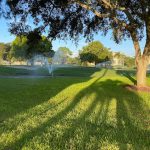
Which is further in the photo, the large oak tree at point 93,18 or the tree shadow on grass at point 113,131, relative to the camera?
the large oak tree at point 93,18

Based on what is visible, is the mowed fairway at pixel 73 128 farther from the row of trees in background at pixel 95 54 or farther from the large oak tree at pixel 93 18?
the row of trees in background at pixel 95 54

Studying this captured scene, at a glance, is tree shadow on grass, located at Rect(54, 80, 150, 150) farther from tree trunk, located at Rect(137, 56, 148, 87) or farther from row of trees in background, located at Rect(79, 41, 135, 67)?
row of trees in background, located at Rect(79, 41, 135, 67)

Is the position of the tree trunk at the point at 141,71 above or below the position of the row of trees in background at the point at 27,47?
below

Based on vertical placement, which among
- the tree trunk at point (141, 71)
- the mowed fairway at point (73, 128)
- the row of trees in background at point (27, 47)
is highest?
the row of trees in background at point (27, 47)

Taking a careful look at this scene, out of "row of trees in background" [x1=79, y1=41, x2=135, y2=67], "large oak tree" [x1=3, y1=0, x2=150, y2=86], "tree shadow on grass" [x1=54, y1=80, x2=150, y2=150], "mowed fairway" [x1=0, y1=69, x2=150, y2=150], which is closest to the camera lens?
"mowed fairway" [x1=0, y1=69, x2=150, y2=150]

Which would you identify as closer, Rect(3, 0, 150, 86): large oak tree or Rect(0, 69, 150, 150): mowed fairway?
Rect(0, 69, 150, 150): mowed fairway

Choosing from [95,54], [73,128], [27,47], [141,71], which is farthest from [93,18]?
[95,54]

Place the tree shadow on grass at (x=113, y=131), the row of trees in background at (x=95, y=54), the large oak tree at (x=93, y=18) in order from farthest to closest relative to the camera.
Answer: the row of trees in background at (x=95, y=54) < the large oak tree at (x=93, y=18) < the tree shadow on grass at (x=113, y=131)

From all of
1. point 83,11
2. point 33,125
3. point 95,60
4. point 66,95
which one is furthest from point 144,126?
point 95,60

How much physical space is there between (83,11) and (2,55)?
109855 mm

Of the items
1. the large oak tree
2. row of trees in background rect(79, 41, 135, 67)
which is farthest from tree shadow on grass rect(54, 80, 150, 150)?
row of trees in background rect(79, 41, 135, 67)

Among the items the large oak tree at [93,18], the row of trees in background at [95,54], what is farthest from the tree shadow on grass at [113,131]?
the row of trees in background at [95,54]

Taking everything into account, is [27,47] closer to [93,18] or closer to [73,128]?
[93,18]

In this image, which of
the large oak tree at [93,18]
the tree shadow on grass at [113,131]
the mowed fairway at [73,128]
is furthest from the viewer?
the large oak tree at [93,18]
